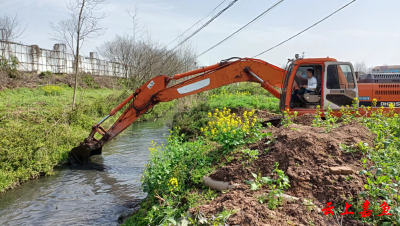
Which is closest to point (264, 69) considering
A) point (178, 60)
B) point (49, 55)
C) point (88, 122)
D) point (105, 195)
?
point (105, 195)

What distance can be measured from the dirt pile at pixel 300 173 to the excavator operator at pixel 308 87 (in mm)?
2764

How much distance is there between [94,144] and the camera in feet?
35.1

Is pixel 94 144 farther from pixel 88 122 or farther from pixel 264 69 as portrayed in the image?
pixel 264 69

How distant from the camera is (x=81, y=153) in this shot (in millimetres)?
11156

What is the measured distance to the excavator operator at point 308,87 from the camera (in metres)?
8.62

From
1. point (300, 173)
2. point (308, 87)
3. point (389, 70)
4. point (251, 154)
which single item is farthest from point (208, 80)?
point (389, 70)

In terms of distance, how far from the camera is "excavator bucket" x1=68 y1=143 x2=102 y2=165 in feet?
36.0

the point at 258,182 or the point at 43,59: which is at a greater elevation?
the point at 43,59

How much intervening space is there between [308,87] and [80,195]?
21.7 feet

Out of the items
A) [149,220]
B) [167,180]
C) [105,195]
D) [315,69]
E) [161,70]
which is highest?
[161,70]

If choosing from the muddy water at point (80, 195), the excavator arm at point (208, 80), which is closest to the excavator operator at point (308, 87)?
the excavator arm at point (208, 80)

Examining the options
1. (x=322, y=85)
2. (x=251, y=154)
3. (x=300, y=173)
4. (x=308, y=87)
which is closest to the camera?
(x=300, y=173)

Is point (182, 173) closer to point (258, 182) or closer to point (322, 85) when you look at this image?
point (258, 182)

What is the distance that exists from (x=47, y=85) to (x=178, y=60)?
11311mm
